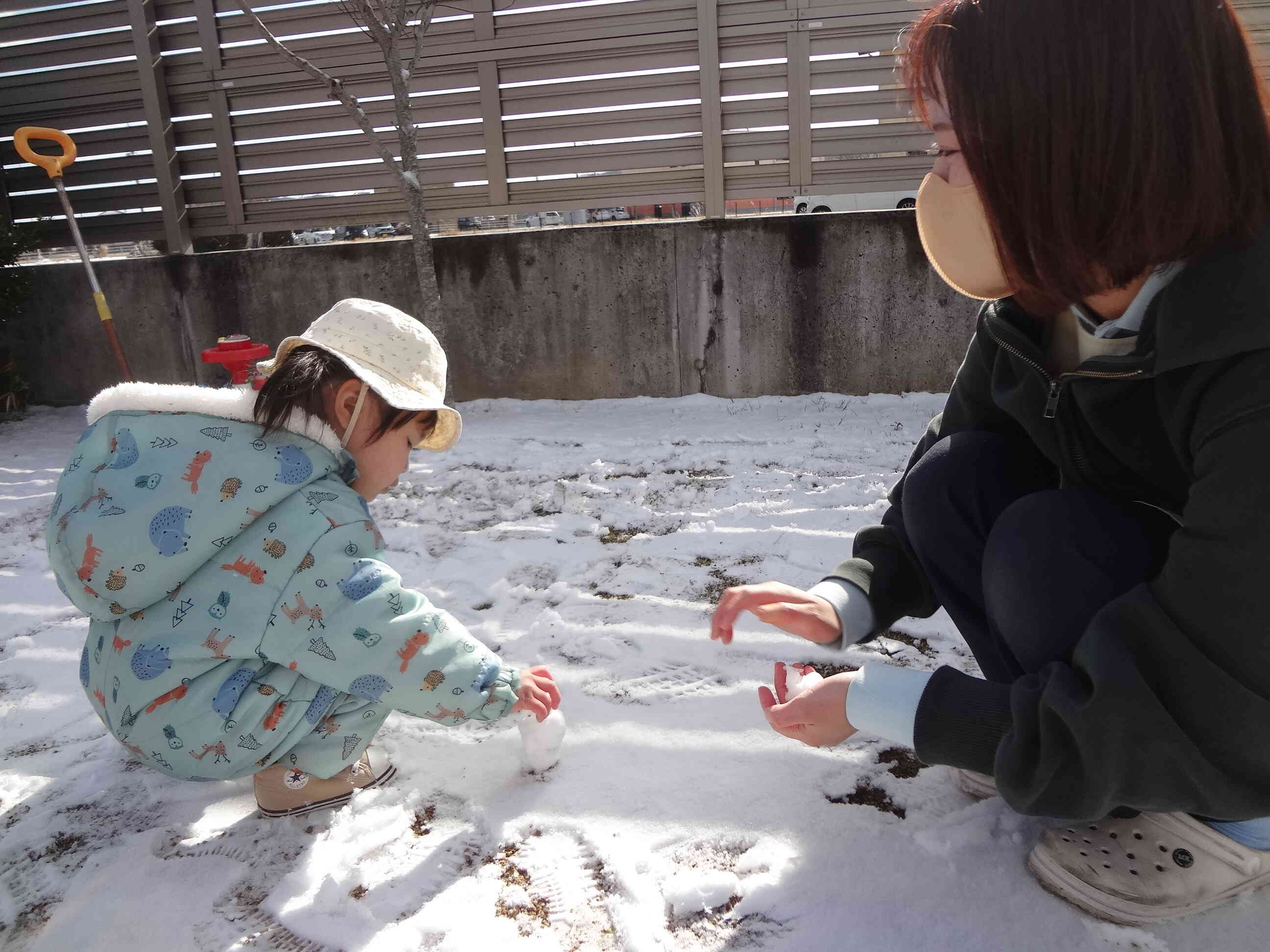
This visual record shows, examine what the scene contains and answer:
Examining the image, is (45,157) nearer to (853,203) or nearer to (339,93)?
(339,93)

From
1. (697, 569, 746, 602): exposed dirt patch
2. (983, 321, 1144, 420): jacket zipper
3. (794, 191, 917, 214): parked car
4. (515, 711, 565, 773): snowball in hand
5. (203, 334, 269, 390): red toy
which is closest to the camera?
(983, 321, 1144, 420): jacket zipper

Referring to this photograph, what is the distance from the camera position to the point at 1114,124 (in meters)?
0.92

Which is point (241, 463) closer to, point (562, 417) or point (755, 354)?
point (562, 417)

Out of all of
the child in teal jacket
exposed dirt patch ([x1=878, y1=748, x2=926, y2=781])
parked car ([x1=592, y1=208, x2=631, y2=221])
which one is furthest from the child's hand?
parked car ([x1=592, y1=208, x2=631, y2=221])

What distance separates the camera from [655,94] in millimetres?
4809

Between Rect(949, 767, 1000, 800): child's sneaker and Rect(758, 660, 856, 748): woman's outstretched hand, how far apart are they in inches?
13.5

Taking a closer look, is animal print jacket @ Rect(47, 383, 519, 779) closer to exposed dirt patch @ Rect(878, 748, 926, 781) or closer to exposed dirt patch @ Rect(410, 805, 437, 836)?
exposed dirt patch @ Rect(410, 805, 437, 836)

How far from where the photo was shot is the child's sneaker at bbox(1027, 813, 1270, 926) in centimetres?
111

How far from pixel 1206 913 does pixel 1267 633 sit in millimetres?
522

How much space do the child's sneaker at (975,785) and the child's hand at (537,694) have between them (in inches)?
26.1

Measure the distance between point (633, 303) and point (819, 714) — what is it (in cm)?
374

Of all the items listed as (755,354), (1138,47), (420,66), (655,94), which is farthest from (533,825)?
(420,66)

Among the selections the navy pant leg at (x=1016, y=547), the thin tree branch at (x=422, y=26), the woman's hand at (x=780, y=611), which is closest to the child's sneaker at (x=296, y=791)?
the woman's hand at (x=780, y=611)

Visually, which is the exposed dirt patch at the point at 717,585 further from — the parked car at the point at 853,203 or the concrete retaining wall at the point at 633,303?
the parked car at the point at 853,203
